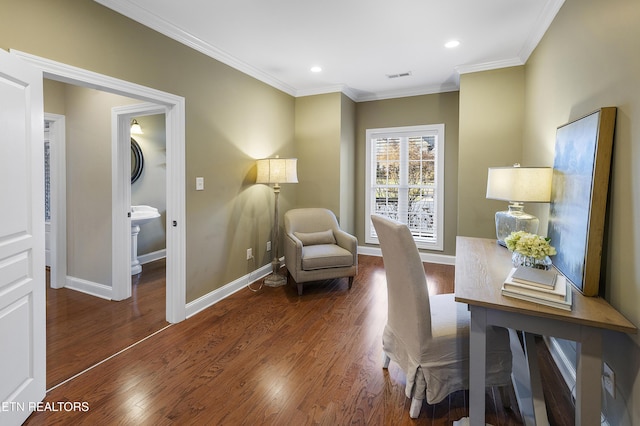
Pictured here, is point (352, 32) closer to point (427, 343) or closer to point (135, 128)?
point (427, 343)

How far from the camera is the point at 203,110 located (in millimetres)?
3125

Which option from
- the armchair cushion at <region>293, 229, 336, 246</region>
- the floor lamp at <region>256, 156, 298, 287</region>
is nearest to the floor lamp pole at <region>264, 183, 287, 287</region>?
the floor lamp at <region>256, 156, 298, 287</region>

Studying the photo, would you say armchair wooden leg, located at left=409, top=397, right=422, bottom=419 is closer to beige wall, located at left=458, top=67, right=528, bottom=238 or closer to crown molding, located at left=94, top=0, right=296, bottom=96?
beige wall, located at left=458, top=67, right=528, bottom=238

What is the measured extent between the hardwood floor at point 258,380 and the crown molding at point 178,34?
250 cm

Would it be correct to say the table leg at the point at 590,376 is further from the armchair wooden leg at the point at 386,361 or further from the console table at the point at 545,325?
the armchair wooden leg at the point at 386,361

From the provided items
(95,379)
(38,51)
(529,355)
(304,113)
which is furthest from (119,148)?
(529,355)

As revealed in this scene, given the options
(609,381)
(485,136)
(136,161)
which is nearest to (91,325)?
(136,161)

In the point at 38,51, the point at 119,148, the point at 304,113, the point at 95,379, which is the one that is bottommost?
the point at 95,379

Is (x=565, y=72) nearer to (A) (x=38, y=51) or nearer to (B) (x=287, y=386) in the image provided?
(B) (x=287, y=386)

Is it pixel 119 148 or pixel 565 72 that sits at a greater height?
pixel 565 72

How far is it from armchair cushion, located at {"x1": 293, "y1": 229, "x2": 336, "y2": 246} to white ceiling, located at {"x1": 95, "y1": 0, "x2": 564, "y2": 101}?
1973 millimetres

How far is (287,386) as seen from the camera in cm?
200

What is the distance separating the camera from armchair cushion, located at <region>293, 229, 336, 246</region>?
12.9ft

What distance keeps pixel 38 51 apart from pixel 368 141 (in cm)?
408
